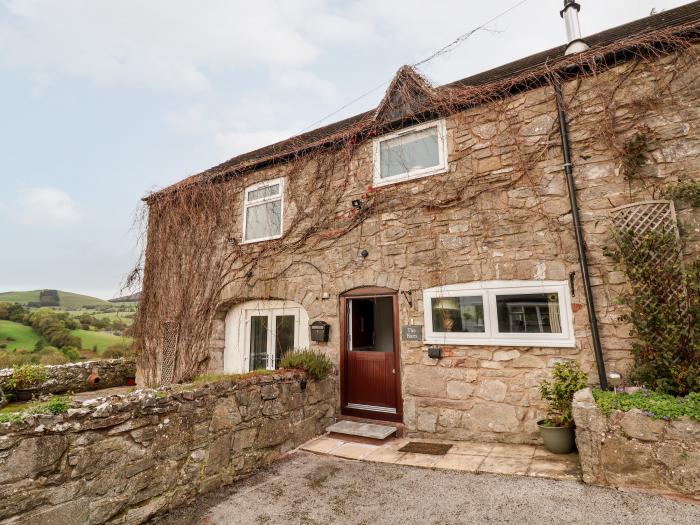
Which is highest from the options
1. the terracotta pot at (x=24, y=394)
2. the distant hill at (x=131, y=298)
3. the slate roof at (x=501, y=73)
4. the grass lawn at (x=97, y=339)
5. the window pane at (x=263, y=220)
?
the slate roof at (x=501, y=73)

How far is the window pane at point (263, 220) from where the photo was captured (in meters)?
7.48

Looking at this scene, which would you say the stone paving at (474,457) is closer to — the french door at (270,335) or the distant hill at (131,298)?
the french door at (270,335)

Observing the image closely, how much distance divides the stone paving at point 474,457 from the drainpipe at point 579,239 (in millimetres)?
1159

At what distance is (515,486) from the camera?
3.35m

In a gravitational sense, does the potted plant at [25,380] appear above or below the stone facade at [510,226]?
below

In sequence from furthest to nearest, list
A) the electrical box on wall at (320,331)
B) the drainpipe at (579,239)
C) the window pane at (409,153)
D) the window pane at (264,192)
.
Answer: the window pane at (264,192) < the electrical box on wall at (320,331) < the window pane at (409,153) < the drainpipe at (579,239)

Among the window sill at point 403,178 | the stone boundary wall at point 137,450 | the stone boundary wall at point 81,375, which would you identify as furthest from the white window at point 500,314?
the stone boundary wall at point 81,375

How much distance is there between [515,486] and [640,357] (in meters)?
2.10

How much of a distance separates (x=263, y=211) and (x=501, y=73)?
5654mm

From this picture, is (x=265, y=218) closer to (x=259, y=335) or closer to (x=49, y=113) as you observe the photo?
(x=259, y=335)

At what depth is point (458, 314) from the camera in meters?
5.32

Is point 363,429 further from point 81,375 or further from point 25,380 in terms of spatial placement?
point 81,375

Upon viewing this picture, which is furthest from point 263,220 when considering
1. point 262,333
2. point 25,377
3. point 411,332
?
point 25,377

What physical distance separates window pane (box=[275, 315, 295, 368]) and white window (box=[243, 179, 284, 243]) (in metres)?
1.76
